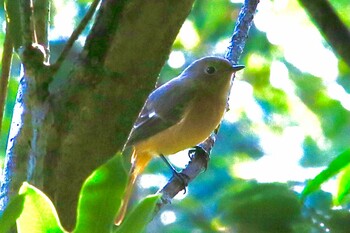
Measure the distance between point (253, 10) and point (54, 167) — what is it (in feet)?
5.34

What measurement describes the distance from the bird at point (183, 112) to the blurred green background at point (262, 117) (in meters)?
0.12

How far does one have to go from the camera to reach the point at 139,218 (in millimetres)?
622

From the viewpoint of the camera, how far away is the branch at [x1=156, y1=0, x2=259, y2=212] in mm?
2118

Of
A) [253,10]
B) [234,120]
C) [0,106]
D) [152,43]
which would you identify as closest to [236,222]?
[0,106]

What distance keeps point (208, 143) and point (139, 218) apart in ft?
8.10

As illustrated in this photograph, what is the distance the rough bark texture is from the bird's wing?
7.11ft

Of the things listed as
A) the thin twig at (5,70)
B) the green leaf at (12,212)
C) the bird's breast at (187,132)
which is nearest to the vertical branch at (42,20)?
the thin twig at (5,70)

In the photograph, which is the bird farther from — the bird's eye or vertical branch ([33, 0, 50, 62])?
vertical branch ([33, 0, 50, 62])

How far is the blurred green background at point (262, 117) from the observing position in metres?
1.80

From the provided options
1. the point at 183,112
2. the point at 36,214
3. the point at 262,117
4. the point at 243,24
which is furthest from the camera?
the point at 262,117

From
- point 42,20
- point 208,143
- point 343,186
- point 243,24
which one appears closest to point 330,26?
point 343,186

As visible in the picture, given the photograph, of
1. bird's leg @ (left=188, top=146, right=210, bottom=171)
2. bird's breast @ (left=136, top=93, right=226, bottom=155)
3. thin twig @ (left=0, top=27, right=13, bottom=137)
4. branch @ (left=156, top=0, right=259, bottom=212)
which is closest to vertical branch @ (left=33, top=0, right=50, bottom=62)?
thin twig @ (left=0, top=27, right=13, bottom=137)

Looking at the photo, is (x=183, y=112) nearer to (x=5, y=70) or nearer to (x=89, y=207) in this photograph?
(x=5, y=70)

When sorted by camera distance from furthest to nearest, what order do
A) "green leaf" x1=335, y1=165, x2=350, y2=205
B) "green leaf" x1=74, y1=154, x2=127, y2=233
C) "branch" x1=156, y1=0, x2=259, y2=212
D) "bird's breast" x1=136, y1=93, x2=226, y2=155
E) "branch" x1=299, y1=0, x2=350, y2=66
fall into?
1. "bird's breast" x1=136, y1=93, x2=226, y2=155
2. "branch" x1=156, y1=0, x2=259, y2=212
3. "green leaf" x1=335, y1=165, x2=350, y2=205
4. "branch" x1=299, y1=0, x2=350, y2=66
5. "green leaf" x1=74, y1=154, x2=127, y2=233
